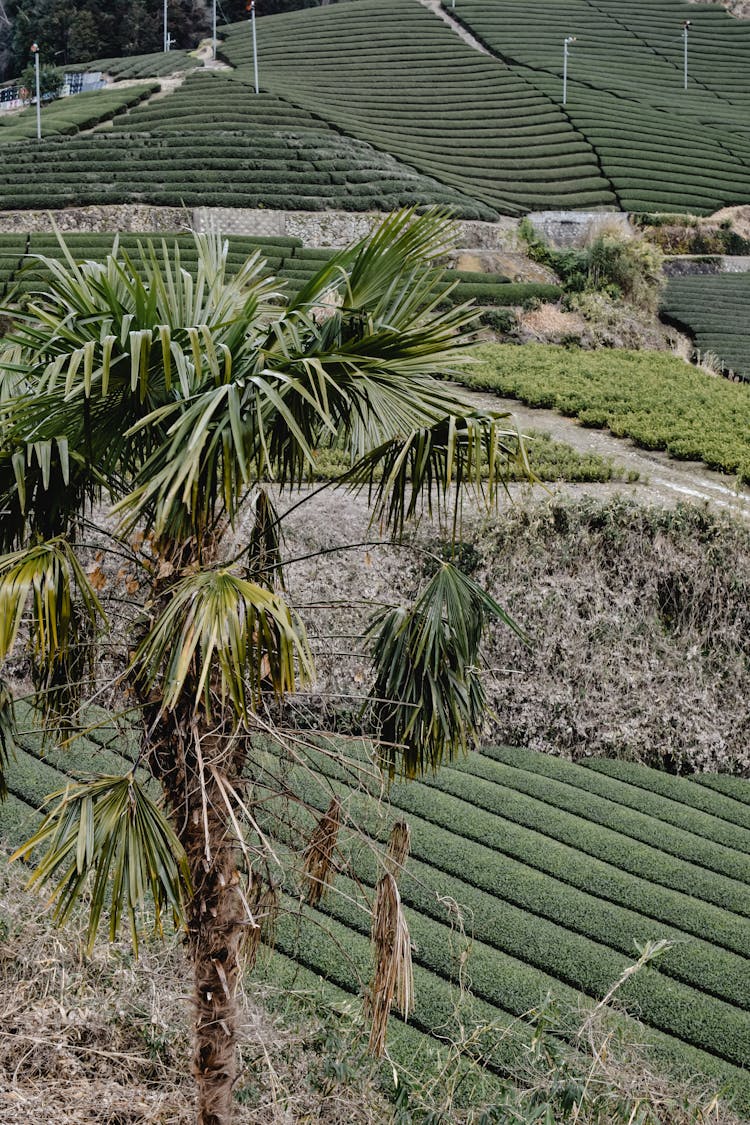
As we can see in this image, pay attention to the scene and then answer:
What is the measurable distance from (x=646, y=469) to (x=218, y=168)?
22.4m

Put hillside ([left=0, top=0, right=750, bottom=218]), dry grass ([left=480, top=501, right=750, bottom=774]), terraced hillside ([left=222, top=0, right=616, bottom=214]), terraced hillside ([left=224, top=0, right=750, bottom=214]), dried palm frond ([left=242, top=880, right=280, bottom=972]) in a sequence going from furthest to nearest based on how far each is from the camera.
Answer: terraced hillside ([left=224, top=0, right=750, bottom=214]), terraced hillside ([left=222, top=0, right=616, bottom=214]), hillside ([left=0, top=0, right=750, bottom=218]), dry grass ([left=480, top=501, right=750, bottom=774]), dried palm frond ([left=242, top=880, right=280, bottom=972])

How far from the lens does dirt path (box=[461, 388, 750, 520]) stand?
13.3 meters

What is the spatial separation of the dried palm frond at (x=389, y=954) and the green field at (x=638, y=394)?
36.4 feet

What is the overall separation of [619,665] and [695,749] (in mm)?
1183

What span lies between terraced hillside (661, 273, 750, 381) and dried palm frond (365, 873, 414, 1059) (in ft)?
60.4

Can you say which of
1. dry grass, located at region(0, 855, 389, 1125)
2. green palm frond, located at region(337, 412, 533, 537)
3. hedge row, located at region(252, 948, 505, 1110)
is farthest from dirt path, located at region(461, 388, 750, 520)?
dry grass, located at region(0, 855, 389, 1125)

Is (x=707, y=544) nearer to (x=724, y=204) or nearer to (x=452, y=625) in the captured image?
(x=452, y=625)

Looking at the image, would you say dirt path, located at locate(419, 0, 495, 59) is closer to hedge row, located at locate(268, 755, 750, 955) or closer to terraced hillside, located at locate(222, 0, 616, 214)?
terraced hillside, located at locate(222, 0, 616, 214)

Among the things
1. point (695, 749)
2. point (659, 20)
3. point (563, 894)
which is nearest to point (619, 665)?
point (695, 749)

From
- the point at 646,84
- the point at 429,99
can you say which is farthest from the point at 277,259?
the point at 646,84

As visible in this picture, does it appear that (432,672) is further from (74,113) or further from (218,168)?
(74,113)

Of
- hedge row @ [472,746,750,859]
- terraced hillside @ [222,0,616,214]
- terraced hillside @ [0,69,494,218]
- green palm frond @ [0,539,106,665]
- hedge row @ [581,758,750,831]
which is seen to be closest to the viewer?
green palm frond @ [0,539,106,665]

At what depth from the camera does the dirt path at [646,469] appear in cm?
1326

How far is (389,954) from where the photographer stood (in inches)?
167
